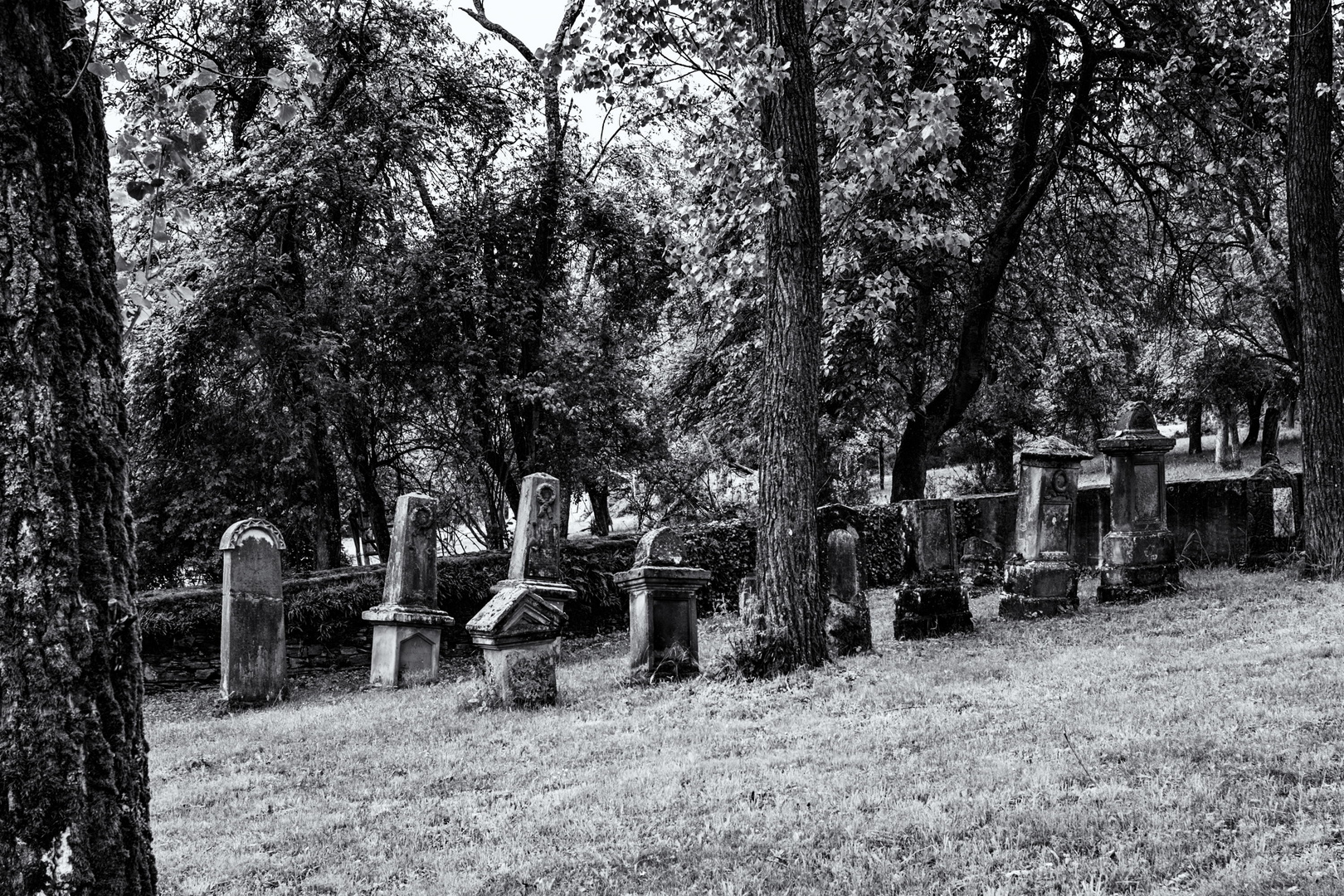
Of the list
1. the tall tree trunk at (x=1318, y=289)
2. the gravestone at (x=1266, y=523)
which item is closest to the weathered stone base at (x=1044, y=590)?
the tall tree trunk at (x=1318, y=289)

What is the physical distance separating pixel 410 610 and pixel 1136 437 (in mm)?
9217

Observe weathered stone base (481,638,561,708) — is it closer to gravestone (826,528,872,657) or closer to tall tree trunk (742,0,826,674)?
tall tree trunk (742,0,826,674)

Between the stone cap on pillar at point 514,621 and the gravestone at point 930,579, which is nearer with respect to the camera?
the stone cap on pillar at point 514,621

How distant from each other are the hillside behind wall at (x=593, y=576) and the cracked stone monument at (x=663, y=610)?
1702 mm

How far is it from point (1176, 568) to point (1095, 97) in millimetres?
7230

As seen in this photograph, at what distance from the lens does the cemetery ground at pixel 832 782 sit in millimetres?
4484

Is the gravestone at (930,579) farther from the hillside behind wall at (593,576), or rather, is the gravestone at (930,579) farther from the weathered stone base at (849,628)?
the weathered stone base at (849,628)

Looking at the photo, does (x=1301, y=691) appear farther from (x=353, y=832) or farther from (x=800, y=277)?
(x=353, y=832)

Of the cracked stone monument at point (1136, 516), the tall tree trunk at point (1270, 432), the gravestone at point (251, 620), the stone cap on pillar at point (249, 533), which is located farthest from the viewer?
the tall tree trunk at point (1270, 432)

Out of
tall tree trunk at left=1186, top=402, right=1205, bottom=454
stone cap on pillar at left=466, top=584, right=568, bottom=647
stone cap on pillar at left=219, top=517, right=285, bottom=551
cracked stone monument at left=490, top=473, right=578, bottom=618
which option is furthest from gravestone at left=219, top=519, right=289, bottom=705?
tall tree trunk at left=1186, top=402, right=1205, bottom=454

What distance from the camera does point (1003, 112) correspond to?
1591cm

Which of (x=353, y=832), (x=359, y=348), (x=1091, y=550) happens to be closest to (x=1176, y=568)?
(x=1091, y=550)

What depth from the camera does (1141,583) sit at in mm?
12477

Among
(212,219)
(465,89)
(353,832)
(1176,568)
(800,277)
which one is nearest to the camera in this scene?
(353,832)
